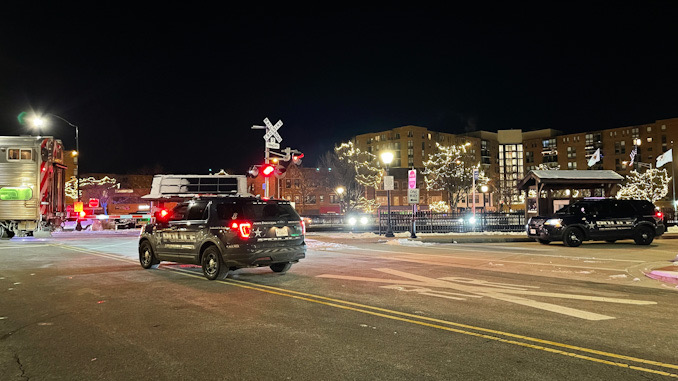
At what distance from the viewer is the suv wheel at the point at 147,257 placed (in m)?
12.6

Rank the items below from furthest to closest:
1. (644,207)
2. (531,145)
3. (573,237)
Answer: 1. (531,145)
2. (644,207)
3. (573,237)

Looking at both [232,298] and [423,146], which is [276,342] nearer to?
[232,298]

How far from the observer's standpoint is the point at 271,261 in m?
10.6

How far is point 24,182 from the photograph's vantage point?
69.2 ft

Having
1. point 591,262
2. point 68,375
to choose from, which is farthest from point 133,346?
point 591,262

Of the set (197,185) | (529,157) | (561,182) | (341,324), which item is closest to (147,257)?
(341,324)

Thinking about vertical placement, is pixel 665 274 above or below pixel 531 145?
below

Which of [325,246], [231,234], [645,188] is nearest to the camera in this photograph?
[231,234]

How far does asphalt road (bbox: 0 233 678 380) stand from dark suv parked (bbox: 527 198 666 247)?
21.2 feet

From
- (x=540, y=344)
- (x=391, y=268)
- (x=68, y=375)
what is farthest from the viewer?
(x=391, y=268)

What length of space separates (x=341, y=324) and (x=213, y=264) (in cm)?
493

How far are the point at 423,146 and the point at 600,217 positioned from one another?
371 feet

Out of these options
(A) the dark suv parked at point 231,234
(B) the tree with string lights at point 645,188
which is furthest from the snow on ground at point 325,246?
(B) the tree with string lights at point 645,188

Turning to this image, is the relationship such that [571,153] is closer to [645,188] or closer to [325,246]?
[645,188]
